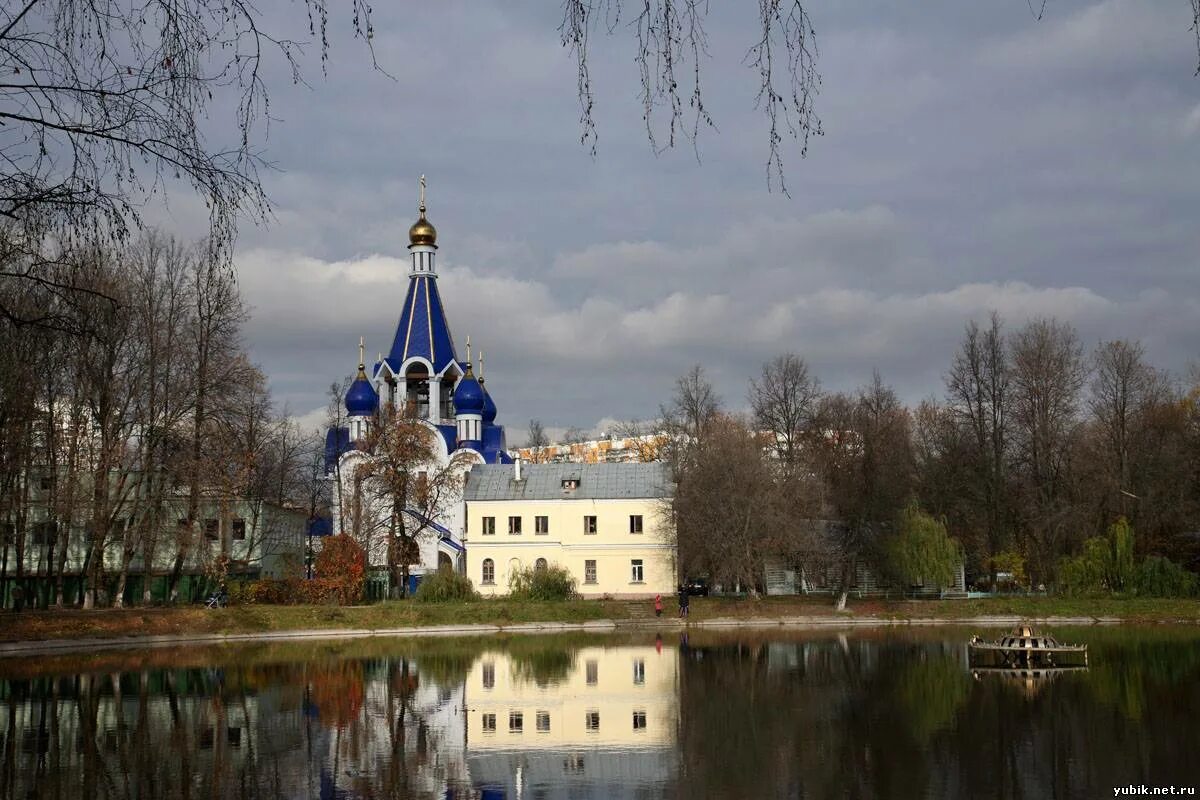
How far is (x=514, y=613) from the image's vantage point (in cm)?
4056

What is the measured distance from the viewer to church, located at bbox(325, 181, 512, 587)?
51000mm

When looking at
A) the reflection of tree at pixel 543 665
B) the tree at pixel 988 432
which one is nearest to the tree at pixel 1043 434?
the tree at pixel 988 432

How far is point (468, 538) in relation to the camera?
5003 centimetres

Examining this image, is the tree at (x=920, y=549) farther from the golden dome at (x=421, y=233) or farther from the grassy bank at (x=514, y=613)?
the golden dome at (x=421, y=233)

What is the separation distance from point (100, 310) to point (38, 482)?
3335 centimetres

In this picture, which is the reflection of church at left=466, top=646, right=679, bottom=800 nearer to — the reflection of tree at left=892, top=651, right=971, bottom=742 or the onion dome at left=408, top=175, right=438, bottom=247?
the reflection of tree at left=892, top=651, right=971, bottom=742

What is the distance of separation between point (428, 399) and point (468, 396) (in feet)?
9.49

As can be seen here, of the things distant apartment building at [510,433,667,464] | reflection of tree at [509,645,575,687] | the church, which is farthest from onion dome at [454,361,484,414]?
distant apartment building at [510,433,667,464]

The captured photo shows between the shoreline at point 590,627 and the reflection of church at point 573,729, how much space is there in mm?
11193

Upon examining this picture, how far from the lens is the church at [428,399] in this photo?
5100 centimetres

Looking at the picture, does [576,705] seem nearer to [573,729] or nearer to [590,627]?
[573,729]

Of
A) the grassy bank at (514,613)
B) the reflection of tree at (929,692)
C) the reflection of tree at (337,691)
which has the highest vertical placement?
the grassy bank at (514,613)

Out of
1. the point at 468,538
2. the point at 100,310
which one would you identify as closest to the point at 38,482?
the point at 468,538

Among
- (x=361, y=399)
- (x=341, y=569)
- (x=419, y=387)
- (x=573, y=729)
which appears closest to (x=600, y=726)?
(x=573, y=729)
